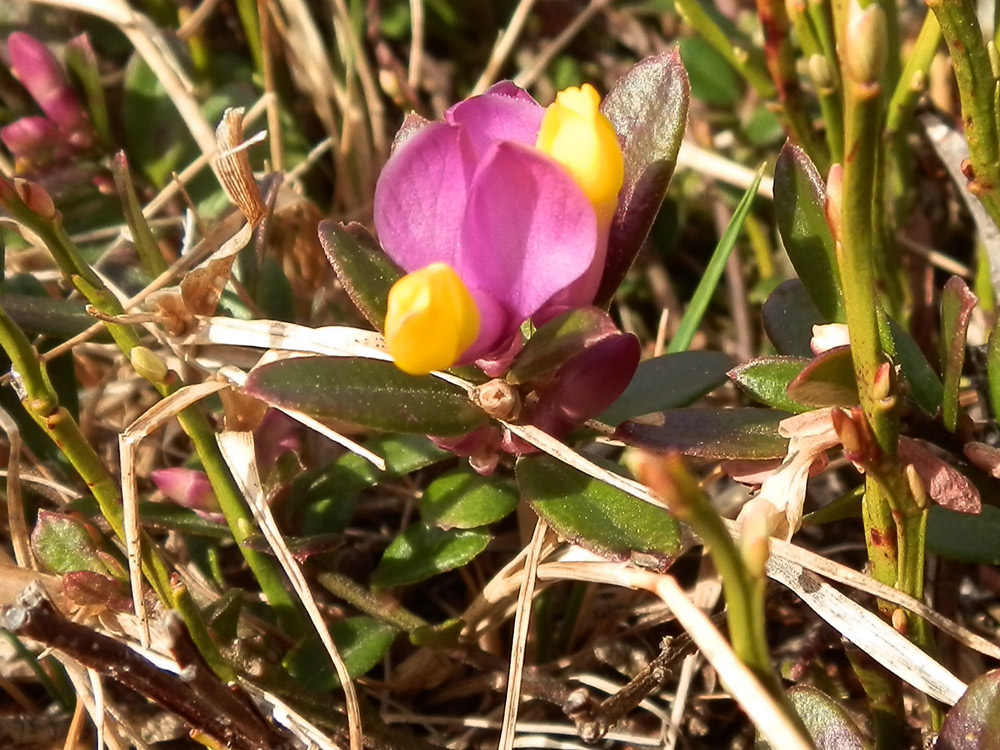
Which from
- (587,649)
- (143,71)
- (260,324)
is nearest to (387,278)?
(260,324)

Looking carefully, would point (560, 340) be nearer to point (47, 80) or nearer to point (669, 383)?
point (669, 383)

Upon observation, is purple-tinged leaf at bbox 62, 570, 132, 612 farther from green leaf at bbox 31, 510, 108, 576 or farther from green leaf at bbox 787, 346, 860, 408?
green leaf at bbox 787, 346, 860, 408

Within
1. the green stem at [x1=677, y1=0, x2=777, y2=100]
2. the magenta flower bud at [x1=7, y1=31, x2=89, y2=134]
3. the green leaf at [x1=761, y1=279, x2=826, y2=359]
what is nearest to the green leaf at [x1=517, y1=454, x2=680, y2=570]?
the green leaf at [x1=761, y1=279, x2=826, y2=359]

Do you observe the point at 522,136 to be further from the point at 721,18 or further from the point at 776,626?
the point at 721,18

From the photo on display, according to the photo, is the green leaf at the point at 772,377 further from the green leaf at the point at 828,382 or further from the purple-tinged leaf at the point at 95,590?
the purple-tinged leaf at the point at 95,590

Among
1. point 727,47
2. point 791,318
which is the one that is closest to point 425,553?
point 791,318

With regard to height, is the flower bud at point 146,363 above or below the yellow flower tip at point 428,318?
below

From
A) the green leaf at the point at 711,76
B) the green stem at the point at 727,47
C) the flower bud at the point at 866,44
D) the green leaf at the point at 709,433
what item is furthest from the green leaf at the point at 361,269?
the green leaf at the point at 711,76
